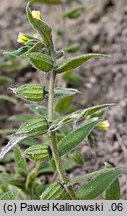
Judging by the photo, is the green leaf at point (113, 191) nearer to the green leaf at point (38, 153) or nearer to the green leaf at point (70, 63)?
the green leaf at point (38, 153)

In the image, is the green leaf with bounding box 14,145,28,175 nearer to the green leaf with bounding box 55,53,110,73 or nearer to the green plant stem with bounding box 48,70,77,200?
the green plant stem with bounding box 48,70,77,200

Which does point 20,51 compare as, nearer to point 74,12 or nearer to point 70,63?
point 70,63

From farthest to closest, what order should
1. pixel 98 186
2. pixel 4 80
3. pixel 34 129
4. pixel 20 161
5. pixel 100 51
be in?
1. pixel 100 51
2. pixel 4 80
3. pixel 20 161
4. pixel 98 186
5. pixel 34 129

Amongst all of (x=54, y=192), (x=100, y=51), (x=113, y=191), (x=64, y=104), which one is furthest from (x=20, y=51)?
(x=100, y=51)

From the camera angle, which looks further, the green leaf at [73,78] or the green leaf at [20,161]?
the green leaf at [73,78]

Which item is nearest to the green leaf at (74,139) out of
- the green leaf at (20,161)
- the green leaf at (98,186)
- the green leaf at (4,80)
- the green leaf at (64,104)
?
the green leaf at (98,186)

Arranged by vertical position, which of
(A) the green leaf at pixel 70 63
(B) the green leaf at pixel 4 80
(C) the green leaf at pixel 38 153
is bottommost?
(C) the green leaf at pixel 38 153

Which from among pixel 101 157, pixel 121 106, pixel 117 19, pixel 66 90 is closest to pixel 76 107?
pixel 121 106

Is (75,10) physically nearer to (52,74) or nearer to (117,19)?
(117,19)
